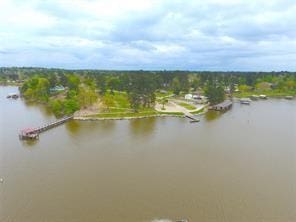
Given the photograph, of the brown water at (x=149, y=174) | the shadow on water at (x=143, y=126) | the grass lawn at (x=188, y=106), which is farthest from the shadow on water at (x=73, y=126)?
the grass lawn at (x=188, y=106)

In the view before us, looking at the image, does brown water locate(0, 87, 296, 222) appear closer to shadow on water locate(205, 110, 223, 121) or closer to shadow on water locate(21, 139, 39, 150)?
shadow on water locate(21, 139, 39, 150)

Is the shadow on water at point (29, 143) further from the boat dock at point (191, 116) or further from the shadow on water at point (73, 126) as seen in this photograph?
the boat dock at point (191, 116)

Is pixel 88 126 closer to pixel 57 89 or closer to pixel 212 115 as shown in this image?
pixel 212 115

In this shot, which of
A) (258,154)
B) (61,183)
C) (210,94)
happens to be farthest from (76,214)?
(210,94)

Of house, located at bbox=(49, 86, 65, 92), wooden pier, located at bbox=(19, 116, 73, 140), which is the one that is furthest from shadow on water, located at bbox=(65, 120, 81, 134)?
house, located at bbox=(49, 86, 65, 92)

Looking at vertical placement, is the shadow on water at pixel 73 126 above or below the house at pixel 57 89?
below

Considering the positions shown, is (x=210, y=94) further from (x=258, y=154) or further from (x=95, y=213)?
(x=95, y=213)

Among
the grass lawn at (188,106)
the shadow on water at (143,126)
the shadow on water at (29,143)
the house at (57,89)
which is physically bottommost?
the shadow on water at (143,126)
